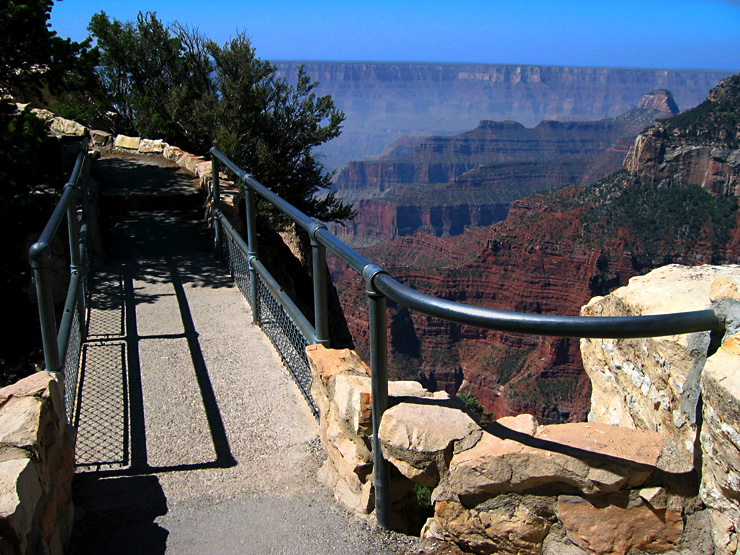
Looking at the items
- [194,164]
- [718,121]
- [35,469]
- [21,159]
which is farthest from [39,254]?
[718,121]

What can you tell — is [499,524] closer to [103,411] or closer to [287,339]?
[287,339]

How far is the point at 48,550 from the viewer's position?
2027mm

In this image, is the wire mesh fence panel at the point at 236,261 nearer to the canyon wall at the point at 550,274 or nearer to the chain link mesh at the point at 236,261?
the chain link mesh at the point at 236,261

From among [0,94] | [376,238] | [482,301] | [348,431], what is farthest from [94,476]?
[376,238]

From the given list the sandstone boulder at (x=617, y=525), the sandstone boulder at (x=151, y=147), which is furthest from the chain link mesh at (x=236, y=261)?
the sandstone boulder at (x=151, y=147)

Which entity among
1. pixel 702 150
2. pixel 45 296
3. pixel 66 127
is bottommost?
pixel 702 150

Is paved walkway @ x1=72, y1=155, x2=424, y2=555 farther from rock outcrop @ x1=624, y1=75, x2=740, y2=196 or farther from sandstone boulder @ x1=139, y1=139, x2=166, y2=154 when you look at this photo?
rock outcrop @ x1=624, y1=75, x2=740, y2=196

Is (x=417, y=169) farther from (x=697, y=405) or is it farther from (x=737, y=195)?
(x=697, y=405)

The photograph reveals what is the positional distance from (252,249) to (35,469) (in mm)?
2682

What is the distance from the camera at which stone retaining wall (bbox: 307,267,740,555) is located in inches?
68.9

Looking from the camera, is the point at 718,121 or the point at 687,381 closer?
the point at 687,381

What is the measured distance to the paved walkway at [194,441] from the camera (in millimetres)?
2463

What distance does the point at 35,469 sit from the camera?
1.99 metres

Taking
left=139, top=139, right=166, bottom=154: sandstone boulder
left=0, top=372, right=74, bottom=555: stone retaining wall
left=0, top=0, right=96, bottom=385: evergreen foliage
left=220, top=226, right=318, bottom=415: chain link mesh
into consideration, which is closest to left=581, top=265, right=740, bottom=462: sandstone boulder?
left=220, top=226, right=318, bottom=415: chain link mesh
